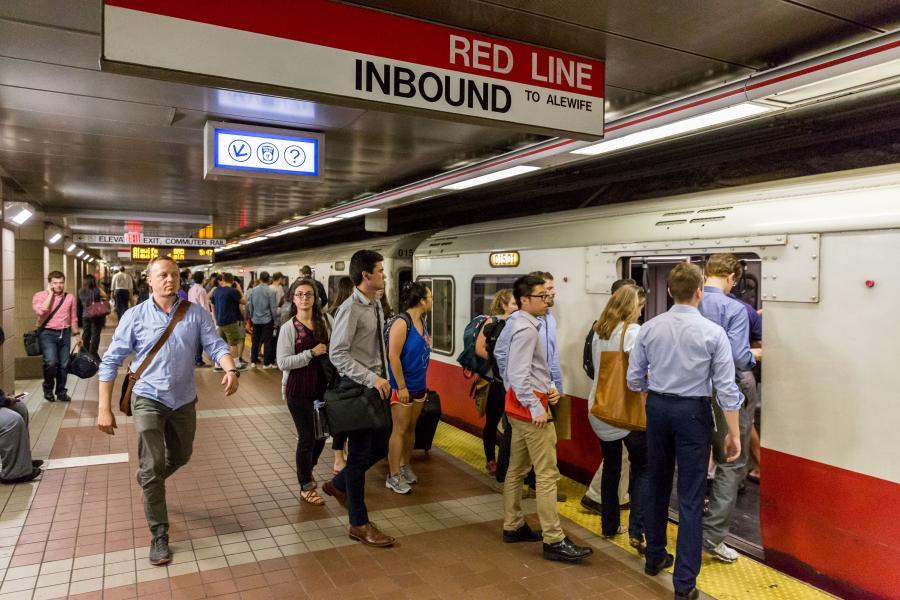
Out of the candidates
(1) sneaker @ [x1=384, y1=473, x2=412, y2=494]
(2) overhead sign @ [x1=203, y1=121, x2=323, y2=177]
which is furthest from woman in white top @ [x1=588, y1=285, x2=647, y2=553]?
(2) overhead sign @ [x1=203, y1=121, x2=323, y2=177]

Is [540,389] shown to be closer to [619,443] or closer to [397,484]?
[619,443]

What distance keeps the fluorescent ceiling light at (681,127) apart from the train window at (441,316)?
3151mm

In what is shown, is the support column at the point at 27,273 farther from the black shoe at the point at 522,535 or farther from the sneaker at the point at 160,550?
the black shoe at the point at 522,535

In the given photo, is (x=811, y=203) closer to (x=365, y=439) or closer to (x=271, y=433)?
(x=365, y=439)

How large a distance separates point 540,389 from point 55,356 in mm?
7351

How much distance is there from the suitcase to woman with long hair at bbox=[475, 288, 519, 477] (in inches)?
27.7

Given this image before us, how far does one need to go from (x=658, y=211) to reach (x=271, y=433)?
4.91 metres

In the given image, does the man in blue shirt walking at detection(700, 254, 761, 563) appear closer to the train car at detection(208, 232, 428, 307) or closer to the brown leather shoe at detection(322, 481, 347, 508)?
the brown leather shoe at detection(322, 481, 347, 508)

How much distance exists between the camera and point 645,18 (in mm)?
3289

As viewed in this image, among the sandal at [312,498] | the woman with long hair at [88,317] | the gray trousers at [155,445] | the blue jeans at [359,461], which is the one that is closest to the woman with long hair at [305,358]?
the sandal at [312,498]

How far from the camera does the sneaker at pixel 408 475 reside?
18.3 ft

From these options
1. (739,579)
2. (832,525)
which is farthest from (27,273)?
(832,525)

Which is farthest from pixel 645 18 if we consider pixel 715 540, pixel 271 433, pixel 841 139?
pixel 271 433

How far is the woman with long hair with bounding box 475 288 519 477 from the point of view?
552 cm
